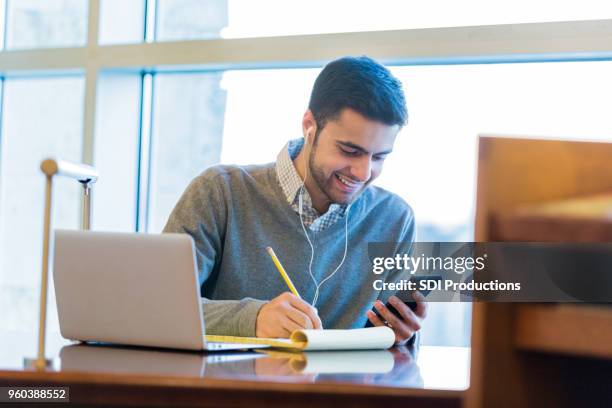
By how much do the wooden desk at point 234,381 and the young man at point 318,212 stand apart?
81 centimetres

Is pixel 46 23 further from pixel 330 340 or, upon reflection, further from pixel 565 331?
pixel 565 331

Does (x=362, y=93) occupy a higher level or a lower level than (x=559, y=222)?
higher

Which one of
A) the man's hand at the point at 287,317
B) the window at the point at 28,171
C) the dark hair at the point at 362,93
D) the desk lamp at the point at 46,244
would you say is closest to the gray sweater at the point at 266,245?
the dark hair at the point at 362,93

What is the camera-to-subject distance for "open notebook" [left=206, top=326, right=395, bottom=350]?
1.55m

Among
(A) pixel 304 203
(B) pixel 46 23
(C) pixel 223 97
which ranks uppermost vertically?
(B) pixel 46 23

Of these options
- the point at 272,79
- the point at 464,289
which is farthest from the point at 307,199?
the point at 464,289

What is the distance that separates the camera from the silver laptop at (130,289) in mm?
1431

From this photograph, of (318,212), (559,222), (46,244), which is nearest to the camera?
(559,222)

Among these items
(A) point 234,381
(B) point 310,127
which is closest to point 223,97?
(B) point 310,127

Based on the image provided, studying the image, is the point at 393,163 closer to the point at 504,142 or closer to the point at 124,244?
the point at 124,244

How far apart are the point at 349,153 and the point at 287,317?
0.69 meters

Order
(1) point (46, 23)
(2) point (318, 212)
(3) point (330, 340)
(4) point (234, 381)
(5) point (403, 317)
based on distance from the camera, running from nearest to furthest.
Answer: (4) point (234, 381), (3) point (330, 340), (5) point (403, 317), (2) point (318, 212), (1) point (46, 23)

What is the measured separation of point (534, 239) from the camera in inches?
34.3

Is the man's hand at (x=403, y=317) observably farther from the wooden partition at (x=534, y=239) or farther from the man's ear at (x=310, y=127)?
the wooden partition at (x=534, y=239)
